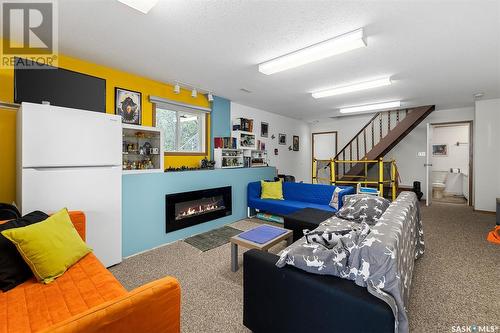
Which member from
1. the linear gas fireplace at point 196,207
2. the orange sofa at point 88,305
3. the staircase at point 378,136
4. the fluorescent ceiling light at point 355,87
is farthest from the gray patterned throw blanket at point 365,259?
the staircase at point 378,136

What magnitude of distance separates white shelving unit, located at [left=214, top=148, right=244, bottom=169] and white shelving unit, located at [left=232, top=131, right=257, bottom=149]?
5.7 inches

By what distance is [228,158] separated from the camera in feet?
15.9

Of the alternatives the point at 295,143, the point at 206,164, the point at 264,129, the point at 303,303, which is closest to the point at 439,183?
the point at 295,143

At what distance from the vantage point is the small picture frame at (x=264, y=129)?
616cm

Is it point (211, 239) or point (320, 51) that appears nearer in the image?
point (320, 51)

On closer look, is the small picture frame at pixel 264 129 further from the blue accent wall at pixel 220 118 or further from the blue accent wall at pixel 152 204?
the blue accent wall at pixel 152 204

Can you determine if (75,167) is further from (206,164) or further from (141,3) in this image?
(206,164)

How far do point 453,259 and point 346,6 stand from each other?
3259 millimetres

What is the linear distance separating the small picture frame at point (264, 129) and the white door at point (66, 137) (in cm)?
394

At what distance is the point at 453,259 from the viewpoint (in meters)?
2.84

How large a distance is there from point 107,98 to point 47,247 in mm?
2363

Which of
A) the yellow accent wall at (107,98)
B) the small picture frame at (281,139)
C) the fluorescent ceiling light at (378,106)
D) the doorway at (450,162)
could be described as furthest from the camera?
the doorway at (450,162)

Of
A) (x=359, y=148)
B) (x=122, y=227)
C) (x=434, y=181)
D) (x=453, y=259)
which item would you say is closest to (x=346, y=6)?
(x=453, y=259)

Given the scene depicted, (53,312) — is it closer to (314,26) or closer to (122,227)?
(122,227)
